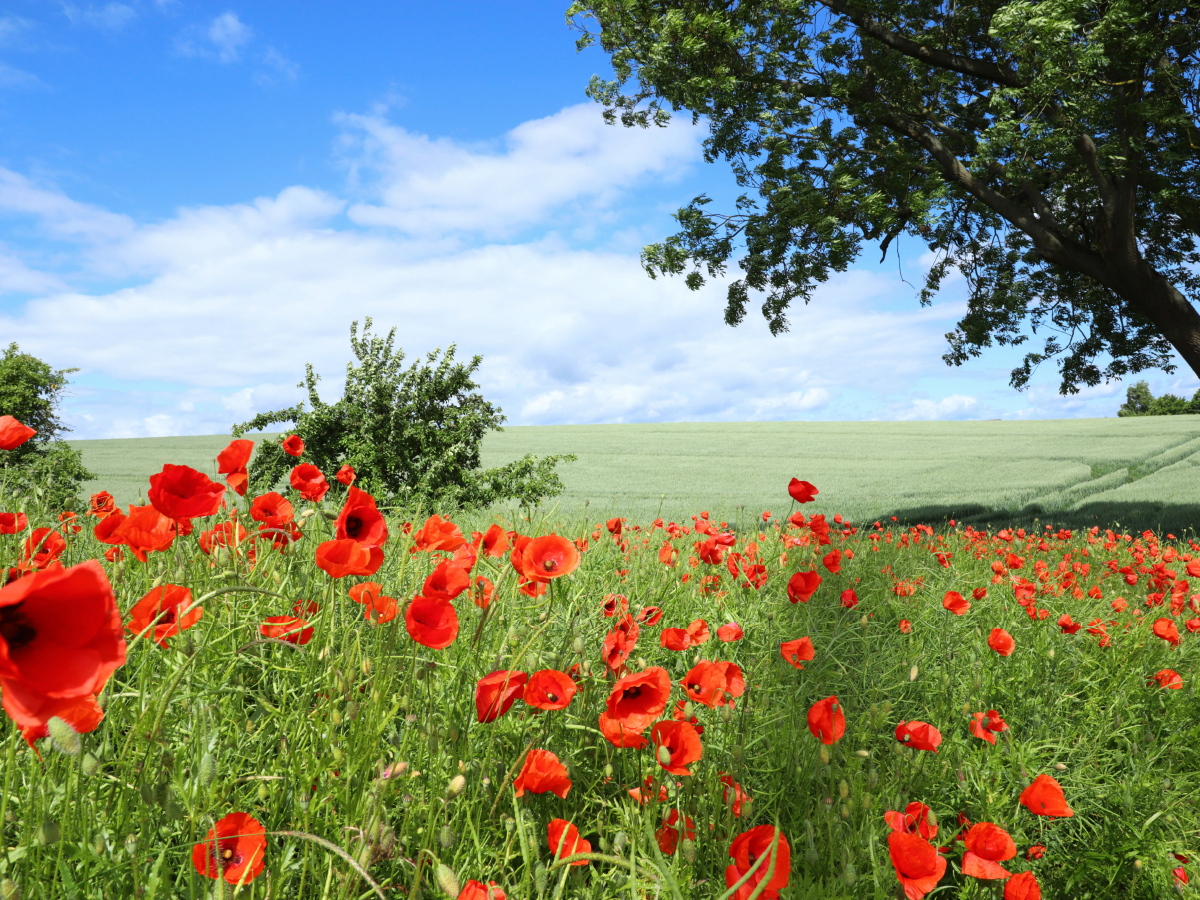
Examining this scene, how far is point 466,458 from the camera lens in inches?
362

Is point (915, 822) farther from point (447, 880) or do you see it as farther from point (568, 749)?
point (447, 880)

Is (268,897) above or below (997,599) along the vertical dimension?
above

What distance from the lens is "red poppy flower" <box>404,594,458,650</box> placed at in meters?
1.34

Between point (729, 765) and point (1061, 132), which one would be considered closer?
point (729, 765)

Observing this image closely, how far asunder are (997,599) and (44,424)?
54.7 ft

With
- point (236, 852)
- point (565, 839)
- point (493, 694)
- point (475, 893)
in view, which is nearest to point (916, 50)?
point (493, 694)

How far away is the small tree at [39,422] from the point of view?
9066mm

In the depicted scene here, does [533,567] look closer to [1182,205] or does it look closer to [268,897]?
[268,897]

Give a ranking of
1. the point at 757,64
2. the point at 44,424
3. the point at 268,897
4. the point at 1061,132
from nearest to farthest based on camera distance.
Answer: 1. the point at 268,897
2. the point at 1061,132
3. the point at 757,64
4. the point at 44,424

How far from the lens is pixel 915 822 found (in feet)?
4.74

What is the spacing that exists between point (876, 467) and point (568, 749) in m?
22.4

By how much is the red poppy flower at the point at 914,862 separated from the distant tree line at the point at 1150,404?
70494 mm

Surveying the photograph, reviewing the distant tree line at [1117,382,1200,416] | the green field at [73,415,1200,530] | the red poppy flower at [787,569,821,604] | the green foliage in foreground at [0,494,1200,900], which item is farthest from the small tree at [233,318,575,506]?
the distant tree line at [1117,382,1200,416]

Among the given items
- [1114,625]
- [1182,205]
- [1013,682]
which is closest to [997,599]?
[1114,625]
